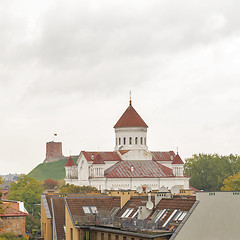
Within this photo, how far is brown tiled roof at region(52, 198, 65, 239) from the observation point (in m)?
59.4

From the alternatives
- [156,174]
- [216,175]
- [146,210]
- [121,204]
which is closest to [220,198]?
[146,210]

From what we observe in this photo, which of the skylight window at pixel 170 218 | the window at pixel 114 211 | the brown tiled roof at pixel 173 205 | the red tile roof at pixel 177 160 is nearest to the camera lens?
the skylight window at pixel 170 218

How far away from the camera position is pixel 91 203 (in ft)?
190

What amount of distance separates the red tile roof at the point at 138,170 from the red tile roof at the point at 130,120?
9641 millimetres

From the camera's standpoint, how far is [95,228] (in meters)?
50.5

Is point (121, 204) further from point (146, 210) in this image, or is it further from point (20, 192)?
point (20, 192)

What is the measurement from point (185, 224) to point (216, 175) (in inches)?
5847

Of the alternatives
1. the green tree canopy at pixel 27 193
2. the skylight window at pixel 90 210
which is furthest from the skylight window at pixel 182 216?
the green tree canopy at pixel 27 193

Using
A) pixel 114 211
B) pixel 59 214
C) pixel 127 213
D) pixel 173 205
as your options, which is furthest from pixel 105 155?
pixel 173 205

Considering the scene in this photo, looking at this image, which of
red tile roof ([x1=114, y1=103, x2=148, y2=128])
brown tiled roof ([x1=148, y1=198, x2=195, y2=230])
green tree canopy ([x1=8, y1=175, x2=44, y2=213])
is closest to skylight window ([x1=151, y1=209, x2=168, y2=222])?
brown tiled roof ([x1=148, y1=198, x2=195, y2=230])

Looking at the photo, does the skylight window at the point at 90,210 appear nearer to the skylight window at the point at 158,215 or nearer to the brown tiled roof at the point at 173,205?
the brown tiled roof at the point at 173,205

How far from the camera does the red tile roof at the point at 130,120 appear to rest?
170 m

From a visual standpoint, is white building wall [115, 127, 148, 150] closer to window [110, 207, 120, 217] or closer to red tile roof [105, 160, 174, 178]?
red tile roof [105, 160, 174, 178]

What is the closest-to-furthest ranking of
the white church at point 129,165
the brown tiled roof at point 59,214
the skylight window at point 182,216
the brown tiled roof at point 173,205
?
the skylight window at point 182,216 < the brown tiled roof at point 173,205 < the brown tiled roof at point 59,214 < the white church at point 129,165
